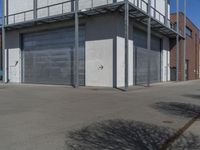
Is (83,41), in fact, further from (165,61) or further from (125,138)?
(125,138)

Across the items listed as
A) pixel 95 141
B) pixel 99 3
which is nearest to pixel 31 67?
pixel 99 3

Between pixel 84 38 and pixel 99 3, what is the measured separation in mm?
3056

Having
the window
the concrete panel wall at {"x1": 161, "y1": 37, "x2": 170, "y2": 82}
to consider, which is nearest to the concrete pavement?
the concrete panel wall at {"x1": 161, "y1": 37, "x2": 170, "y2": 82}

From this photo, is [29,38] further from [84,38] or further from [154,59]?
[154,59]

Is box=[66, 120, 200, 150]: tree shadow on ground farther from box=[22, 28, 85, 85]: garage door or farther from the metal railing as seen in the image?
box=[22, 28, 85, 85]: garage door

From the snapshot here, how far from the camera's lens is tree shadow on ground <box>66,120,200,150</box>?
5916mm

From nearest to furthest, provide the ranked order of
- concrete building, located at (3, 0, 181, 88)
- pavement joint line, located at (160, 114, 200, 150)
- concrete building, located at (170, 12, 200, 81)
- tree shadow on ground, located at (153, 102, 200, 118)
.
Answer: pavement joint line, located at (160, 114, 200, 150) < tree shadow on ground, located at (153, 102, 200, 118) < concrete building, located at (3, 0, 181, 88) < concrete building, located at (170, 12, 200, 81)

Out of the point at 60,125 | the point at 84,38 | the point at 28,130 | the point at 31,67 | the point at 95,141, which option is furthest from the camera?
the point at 31,67

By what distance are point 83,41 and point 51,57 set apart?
13.4ft

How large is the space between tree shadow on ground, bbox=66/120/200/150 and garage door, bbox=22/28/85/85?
1707cm

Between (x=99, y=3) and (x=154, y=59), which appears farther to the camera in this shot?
(x=154, y=59)

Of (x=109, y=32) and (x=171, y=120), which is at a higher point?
(x=109, y=32)

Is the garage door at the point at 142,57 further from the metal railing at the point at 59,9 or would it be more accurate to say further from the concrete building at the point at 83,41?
the metal railing at the point at 59,9

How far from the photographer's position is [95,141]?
20.6 ft
